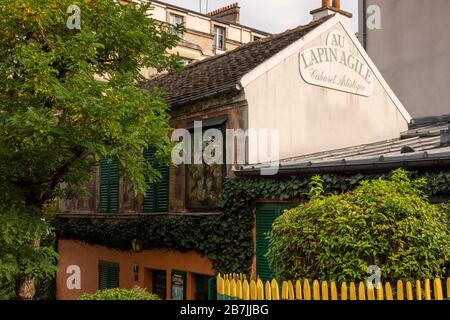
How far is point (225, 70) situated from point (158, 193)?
3.79 metres

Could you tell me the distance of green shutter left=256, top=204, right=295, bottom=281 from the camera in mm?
12673

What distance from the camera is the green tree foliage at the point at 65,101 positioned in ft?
34.9

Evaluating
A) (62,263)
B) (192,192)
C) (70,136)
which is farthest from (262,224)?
(62,263)

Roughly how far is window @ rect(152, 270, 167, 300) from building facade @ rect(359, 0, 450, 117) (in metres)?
11.2

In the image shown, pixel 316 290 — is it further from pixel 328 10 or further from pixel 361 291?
pixel 328 10

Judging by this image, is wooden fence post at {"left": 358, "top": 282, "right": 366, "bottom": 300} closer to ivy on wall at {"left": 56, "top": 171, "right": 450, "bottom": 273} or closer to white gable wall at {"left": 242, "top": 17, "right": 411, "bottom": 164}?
ivy on wall at {"left": 56, "top": 171, "right": 450, "bottom": 273}

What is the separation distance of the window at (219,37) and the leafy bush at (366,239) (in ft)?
117

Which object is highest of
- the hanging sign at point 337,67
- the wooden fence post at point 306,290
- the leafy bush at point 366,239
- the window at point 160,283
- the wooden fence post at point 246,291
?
the hanging sign at point 337,67

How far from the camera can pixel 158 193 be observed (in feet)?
52.7

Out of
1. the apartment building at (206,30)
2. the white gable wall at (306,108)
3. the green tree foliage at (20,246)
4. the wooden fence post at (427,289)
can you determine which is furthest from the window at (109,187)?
the apartment building at (206,30)

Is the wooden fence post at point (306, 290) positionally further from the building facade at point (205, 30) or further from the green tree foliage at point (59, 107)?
the building facade at point (205, 30)

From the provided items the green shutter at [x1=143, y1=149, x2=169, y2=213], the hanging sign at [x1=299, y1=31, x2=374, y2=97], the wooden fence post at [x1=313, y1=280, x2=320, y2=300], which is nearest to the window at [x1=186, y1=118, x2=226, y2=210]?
the green shutter at [x1=143, y1=149, x2=169, y2=213]
